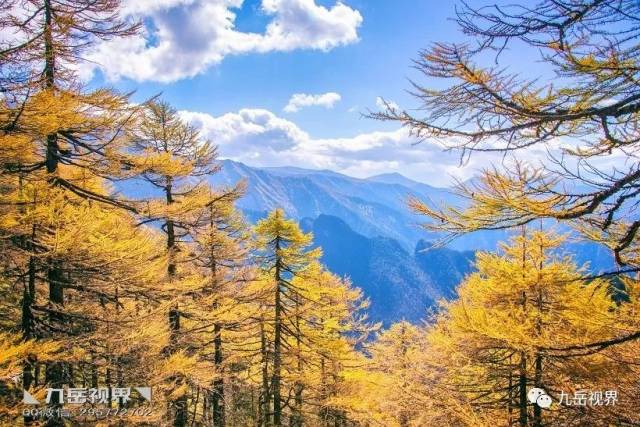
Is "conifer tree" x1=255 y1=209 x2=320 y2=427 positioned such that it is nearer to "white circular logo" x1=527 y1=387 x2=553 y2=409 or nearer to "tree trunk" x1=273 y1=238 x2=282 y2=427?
"tree trunk" x1=273 y1=238 x2=282 y2=427

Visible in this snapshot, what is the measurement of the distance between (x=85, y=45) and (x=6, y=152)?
2.98 m

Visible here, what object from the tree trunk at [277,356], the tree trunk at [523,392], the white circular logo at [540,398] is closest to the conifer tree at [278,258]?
the tree trunk at [277,356]

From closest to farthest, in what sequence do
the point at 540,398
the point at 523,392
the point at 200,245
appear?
the point at 540,398
the point at 523,392
the point at 200,245

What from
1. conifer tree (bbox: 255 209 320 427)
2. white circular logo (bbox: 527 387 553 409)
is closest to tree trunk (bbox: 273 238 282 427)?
conifer tree (bbox: 255 209 320 427)

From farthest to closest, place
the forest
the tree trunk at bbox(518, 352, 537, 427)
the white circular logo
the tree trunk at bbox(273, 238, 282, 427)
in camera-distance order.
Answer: the tree trunk at bbox(273, 238, 282, 427)
the white circular logo
the tree trunk at bbox(518, 352, 537, 427)
the forest

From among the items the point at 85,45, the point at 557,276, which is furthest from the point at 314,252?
the point at 85,45

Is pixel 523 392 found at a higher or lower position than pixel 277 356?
lower

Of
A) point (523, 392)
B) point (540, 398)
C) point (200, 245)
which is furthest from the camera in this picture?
point (200, 245)

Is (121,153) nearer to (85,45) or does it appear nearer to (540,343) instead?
(85,45)

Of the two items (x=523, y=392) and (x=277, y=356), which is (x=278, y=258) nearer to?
(x=277, y=356)

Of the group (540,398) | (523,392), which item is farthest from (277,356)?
(540,398)

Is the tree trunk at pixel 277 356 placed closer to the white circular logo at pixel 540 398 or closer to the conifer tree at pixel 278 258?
the conifer tree at pixel 278 258

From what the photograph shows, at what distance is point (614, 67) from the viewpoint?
3.33 m

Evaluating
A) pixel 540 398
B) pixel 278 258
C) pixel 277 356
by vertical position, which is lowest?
pixel 540 398
